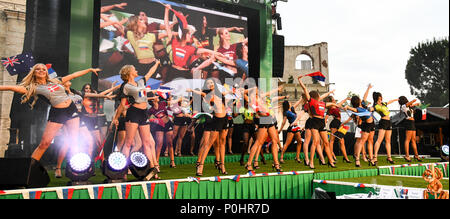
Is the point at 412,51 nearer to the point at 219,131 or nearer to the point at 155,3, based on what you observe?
the point at 155,3

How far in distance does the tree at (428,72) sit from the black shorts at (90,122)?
27.8 m

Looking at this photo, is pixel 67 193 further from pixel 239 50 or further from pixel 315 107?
pixel 239 50

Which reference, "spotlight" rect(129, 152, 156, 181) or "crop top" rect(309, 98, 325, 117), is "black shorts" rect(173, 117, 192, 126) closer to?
"crop top" rect(309, 98, 325, 117)

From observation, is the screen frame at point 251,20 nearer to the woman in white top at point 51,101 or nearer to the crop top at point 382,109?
the crop top at point 382,109

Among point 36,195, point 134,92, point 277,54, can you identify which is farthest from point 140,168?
point 277,54

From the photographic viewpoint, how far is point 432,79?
26.0 metres

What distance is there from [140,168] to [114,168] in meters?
0.37

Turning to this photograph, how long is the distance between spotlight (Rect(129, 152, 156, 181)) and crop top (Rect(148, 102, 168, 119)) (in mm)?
1822

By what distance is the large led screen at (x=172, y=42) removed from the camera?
7.44 metres

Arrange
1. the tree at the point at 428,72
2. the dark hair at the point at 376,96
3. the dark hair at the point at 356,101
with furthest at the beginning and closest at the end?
1. the tree at the point at 428,72
2. the dark hair at the point at 376,96
3. the dark hair at the point at 356,101

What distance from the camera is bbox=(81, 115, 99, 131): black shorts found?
5128mm

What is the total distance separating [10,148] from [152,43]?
3.91 meters

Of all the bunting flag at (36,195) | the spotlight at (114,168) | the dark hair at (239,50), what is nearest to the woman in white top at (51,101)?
the spotlight at (114,168)
